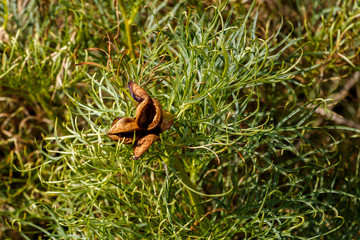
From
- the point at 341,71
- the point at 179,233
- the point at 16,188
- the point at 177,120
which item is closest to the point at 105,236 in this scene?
the point at 179,233

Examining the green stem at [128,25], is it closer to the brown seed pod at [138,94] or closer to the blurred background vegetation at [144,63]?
the blurred background vegetation at [144,63]

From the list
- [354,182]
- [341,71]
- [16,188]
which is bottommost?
[16,188]

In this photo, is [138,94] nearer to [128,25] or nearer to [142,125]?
[142,125]

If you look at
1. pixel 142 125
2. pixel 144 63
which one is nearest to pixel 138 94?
pixel 142 125

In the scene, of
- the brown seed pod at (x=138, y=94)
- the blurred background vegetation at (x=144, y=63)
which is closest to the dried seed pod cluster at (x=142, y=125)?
the brown seed pod at (x=138, y=94)

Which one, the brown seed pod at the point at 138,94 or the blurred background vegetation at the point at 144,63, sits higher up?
the brown seed pod at the point at 138,94

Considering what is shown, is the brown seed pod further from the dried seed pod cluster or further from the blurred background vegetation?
the blurred background vegetation

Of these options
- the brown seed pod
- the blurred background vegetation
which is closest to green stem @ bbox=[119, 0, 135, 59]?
the blurred background vegetation

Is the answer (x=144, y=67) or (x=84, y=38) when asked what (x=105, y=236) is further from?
(x=84, y=38)
